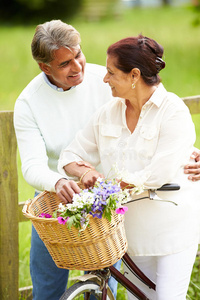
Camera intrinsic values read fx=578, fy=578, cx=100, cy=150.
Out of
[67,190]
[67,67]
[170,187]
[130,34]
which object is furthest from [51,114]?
[130,34]

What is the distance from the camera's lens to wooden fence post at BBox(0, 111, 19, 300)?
366 centimetres

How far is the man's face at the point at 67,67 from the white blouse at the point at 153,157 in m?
0.23

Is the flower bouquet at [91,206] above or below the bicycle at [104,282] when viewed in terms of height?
above

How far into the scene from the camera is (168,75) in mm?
10672

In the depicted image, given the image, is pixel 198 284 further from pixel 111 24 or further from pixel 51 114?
pixel 111 24

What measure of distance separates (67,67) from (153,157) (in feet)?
2.29

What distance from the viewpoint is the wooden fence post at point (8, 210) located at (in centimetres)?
366

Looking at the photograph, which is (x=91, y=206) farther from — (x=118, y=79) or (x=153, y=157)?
(x=118, y=79)

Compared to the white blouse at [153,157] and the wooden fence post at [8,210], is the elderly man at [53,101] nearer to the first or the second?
the white blouse at [153,157]

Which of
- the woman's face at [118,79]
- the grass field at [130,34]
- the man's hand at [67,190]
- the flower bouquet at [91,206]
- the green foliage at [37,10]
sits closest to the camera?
the flower bouquet at [91,206]

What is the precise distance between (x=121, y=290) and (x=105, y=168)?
1384 mm

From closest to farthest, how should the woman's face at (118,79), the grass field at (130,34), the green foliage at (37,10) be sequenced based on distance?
the woman's face at (118,79) < the grass field at (130,34) < the green foliage at (37,10)

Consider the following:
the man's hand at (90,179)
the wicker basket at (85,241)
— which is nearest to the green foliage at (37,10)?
the man's hand at (90,179)

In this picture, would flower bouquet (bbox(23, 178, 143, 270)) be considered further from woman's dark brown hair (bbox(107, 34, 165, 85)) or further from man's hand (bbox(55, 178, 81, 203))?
woman's dark brown hair (bbox(107, 34, 165, 85))
